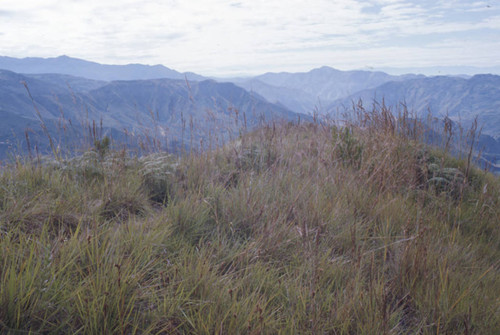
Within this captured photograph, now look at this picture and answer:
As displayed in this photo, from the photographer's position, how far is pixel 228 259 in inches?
74.8

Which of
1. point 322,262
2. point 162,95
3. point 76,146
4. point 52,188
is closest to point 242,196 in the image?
point 322,262

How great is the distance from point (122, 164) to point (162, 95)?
18363 centimetres

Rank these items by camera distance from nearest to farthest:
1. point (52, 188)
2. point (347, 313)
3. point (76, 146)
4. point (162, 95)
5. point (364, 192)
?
point (347, 313), point (52, 188), point (364, 192), point (76, 146), point (162, 95)

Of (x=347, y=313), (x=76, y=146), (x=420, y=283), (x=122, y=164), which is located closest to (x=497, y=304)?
(x=420, y=283)

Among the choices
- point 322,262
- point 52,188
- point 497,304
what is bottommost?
point 497,304

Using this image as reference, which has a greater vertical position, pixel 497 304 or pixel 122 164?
pixel 122 164

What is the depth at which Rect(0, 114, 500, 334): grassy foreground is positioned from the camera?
1.30 meters

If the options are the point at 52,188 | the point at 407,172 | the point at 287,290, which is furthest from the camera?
the point at 407,172

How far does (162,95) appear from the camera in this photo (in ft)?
577

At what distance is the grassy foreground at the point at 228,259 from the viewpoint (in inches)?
51.4

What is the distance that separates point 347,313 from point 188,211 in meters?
1.30

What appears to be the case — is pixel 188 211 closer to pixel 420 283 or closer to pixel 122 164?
pixel 122 164

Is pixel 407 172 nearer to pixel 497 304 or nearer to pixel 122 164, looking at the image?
pixel 497 304

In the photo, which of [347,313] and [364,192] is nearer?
Answer: [347,313]
